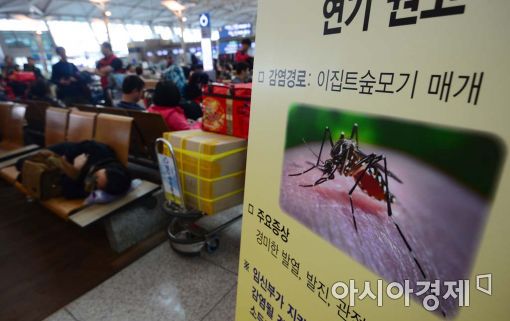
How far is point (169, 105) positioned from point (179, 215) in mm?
1230

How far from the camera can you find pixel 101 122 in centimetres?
268

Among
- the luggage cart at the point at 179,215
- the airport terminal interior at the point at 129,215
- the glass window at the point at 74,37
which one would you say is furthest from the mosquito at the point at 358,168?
the glass window at the point at 74,37

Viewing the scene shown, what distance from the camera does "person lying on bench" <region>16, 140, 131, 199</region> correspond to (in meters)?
2.16

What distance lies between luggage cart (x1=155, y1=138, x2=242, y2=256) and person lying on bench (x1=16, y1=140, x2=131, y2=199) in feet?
1.31

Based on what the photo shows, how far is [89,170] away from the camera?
7.65ft

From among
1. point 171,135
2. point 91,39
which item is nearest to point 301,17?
point 171,135

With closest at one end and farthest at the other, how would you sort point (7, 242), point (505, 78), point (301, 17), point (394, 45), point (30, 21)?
point (505, 78) → point (394, 45) → point (301, 17) → point (7, 242) → point (30, 21)

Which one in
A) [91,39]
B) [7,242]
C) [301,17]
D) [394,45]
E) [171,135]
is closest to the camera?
[394,45]

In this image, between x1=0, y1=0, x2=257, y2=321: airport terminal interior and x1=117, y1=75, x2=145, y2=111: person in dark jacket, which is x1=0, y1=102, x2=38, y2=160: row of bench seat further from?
x1=117, y1=75, x2=145, y2=111: person in dark jacket

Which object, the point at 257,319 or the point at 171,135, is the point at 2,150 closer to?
the point at 171,135

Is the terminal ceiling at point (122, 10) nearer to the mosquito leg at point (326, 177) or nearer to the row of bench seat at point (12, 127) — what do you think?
the row of bench seat at point (12, 127)

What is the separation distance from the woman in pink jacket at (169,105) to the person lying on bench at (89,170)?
58 centimetres

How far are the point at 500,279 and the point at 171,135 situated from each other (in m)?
1.83

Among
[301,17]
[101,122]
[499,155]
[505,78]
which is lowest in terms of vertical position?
[101,122]
